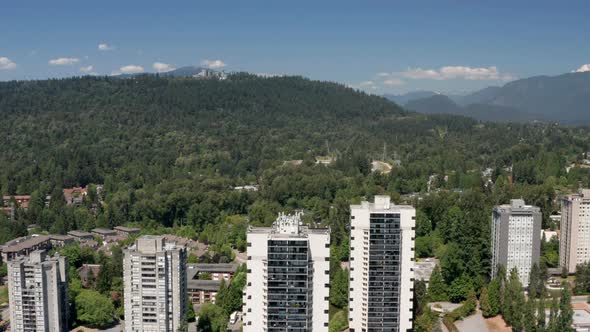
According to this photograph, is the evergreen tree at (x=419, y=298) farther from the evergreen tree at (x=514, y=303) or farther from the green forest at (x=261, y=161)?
the evergreen tree at (x=514, y=303)

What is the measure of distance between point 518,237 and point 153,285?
1705 centimetres

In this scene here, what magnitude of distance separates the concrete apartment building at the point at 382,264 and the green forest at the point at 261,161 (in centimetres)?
269

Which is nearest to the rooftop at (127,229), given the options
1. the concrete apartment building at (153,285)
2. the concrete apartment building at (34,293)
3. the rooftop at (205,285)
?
the rooftop at (205,285)

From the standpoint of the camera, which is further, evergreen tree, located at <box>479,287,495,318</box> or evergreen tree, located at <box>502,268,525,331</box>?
evergreen tree, located at <box>479,287,495,318</box>

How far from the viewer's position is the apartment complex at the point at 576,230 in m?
31.1

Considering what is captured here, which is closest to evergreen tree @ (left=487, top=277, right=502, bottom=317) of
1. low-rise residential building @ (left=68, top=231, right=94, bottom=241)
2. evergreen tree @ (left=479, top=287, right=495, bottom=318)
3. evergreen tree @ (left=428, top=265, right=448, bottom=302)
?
evergreen tree @ (left=479, top=287, right=495, bottom=318)

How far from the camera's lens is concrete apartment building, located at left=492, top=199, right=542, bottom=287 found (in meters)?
29.0

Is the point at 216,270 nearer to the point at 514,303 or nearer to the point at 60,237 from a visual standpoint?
the point at 60,237

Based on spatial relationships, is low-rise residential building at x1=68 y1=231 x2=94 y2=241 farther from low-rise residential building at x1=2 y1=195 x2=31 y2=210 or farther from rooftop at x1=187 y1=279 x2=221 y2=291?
Answer: rooftop at x1=187 y1=279 x2=221 y2=291

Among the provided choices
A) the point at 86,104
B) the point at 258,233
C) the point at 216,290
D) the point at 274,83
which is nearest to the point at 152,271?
the point at 258,233

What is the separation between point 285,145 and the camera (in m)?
71.3

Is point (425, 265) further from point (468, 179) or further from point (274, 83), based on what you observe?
point (274, 83)

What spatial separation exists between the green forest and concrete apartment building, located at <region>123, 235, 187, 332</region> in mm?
3683

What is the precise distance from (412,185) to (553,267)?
19.3 metres
